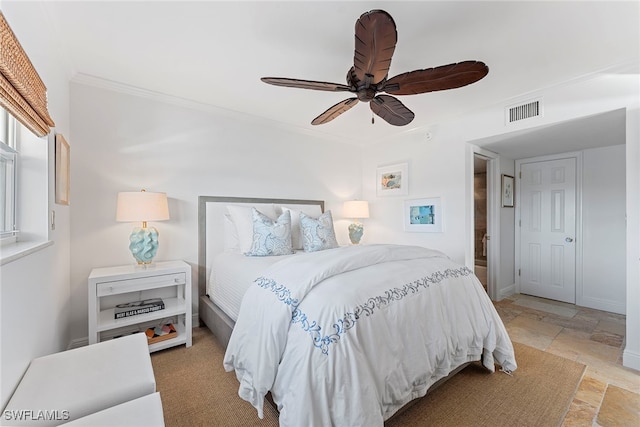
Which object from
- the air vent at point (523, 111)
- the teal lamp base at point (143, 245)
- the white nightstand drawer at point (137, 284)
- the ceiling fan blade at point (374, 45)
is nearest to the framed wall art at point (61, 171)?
the teal lamp base at point (143, 245)

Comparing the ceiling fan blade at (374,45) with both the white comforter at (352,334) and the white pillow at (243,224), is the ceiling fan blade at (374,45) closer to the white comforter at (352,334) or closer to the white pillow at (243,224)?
the white comforter at (352,334)

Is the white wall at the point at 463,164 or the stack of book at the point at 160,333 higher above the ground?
the white wall at the point at 463,164

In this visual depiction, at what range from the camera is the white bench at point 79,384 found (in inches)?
40.5

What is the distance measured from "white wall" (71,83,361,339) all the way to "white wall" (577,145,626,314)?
3900mm

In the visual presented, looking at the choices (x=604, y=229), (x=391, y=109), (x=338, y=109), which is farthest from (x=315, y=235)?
(x=604, y=229)

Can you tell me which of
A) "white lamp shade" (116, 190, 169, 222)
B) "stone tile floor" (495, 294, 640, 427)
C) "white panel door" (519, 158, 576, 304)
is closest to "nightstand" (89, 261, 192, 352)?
"white lamp shade" (116, 190, 169, 222)

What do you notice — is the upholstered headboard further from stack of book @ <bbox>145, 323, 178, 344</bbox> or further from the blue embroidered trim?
the blue embroidered trim

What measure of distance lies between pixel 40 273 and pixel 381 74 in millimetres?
2298

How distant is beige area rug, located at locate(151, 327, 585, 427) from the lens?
1605mm

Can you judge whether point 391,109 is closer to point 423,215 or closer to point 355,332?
point 355,332

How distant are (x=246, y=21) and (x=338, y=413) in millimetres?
2250

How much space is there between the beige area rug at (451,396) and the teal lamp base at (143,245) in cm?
85

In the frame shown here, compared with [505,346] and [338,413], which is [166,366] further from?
[505,346]

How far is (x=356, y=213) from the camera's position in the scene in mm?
4152
